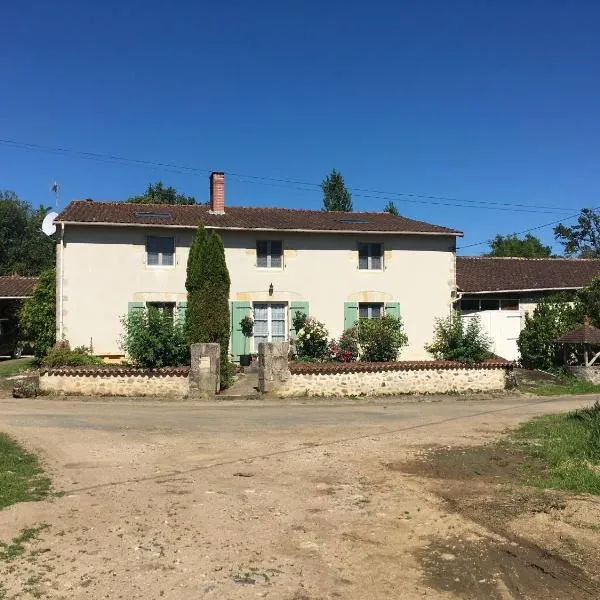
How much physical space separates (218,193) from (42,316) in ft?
25.2

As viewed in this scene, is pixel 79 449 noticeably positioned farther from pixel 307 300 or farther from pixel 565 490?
pixel 307 300

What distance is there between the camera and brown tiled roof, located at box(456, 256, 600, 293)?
73.2 feet

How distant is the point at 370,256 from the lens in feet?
69.6

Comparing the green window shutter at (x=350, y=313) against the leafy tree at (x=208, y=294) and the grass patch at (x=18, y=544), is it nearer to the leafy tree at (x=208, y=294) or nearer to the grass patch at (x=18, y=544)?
the leafy tree at (x=208, y=294)

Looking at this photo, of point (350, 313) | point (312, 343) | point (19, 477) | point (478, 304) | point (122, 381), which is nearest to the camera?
point (19, 477)

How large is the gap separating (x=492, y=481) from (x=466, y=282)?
16.8m

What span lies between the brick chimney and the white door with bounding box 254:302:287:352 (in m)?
4.22

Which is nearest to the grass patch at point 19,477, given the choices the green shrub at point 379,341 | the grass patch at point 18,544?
the grass patch at point 18,544

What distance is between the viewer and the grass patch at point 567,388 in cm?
1667

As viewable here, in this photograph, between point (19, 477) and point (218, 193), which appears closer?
point (19, 477)

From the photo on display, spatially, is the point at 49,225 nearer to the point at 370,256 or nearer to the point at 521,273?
the point at 370,256

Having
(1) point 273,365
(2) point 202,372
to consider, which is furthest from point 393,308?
(2) point 202,372

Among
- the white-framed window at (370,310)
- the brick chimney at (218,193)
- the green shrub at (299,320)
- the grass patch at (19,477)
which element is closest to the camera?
the grass patch at (19,477)

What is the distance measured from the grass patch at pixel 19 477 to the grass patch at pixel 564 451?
551cm
